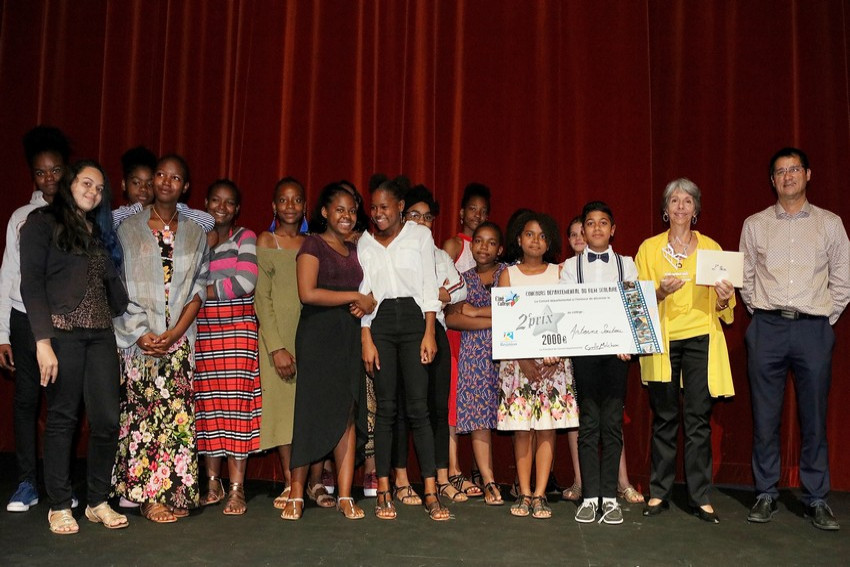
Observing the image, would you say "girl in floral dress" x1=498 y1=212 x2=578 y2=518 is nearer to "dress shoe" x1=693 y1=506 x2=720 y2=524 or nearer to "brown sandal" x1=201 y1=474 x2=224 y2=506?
"dress shoe" x1=693 y1=506 x2=720 y2=524

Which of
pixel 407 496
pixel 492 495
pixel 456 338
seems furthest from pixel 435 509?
pixel 456 338

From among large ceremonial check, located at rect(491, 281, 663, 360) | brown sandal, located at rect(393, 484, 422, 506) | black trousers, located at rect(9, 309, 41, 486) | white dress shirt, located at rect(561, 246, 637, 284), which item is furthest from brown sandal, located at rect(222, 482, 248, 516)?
white dress shirt, located at rect(561, 246, 637, 284)

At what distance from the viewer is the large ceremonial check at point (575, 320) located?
388 centimetres

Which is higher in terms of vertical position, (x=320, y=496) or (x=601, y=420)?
(x=601, y=420)

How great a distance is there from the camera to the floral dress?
12.6ft

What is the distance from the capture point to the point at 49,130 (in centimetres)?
475

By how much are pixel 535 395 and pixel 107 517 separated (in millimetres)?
2280

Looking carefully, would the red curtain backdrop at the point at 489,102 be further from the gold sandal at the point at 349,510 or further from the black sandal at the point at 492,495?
the gold sandal at the point at 349,510

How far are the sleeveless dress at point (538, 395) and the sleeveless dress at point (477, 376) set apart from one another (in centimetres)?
19

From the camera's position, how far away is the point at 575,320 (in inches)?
155

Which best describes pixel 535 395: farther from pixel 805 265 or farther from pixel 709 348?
pixel 805 265

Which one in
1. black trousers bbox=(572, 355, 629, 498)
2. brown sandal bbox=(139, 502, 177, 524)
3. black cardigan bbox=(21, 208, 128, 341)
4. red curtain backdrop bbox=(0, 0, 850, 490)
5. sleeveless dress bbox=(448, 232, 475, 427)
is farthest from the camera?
red curtain backdrop bbox=(0, 0, 850, 490)

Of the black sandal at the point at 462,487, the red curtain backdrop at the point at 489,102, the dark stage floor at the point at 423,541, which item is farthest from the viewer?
the red curtain backdrop at the point at 489,102

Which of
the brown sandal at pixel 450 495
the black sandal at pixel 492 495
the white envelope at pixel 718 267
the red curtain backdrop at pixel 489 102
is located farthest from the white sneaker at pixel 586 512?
the white envelope at pixel 718 267
